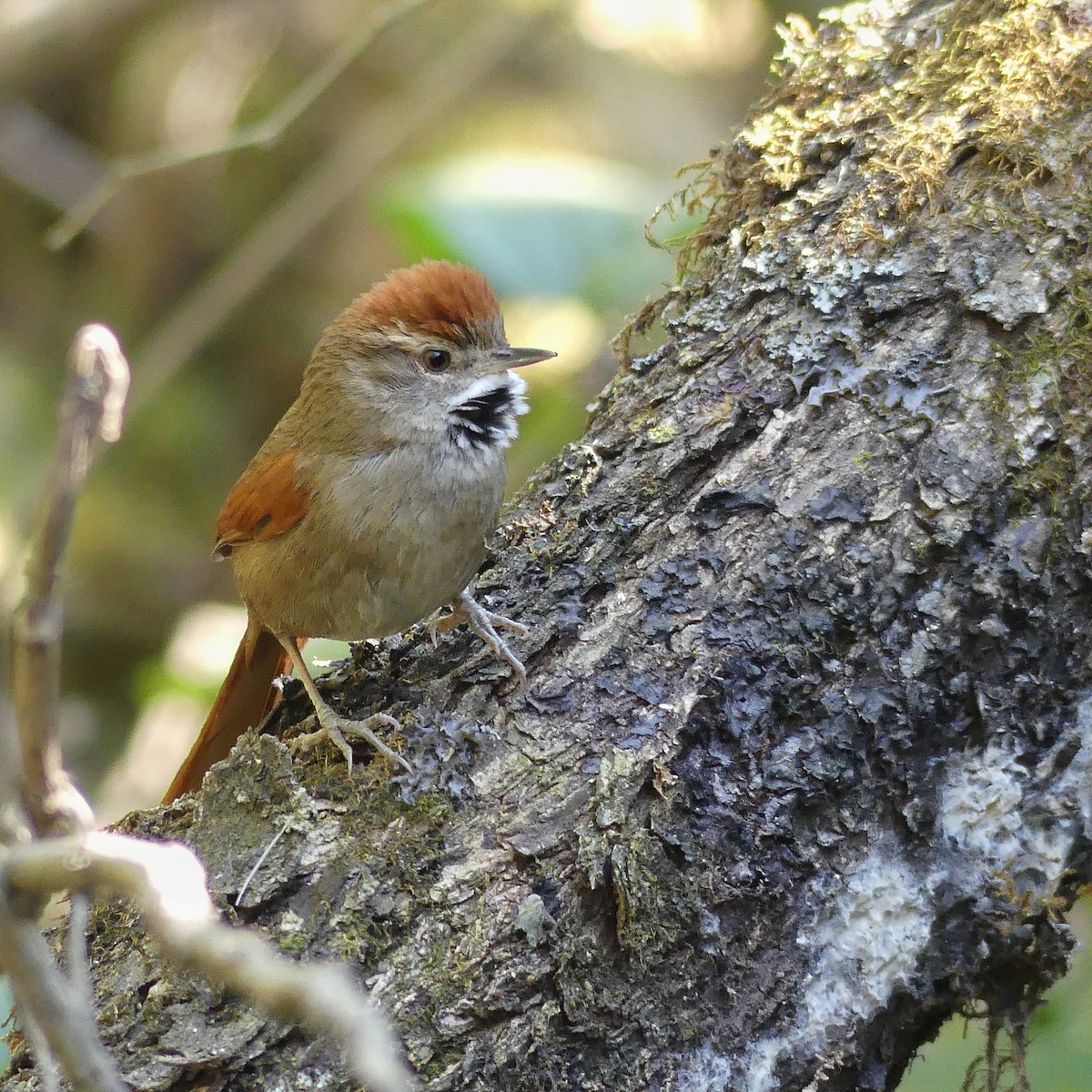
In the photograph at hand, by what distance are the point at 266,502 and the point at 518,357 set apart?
30.8 inches

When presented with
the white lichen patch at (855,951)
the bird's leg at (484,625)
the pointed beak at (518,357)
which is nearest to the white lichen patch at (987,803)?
the white lichen patch at (855,951)

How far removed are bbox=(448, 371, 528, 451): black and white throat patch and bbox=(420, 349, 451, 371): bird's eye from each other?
93mm

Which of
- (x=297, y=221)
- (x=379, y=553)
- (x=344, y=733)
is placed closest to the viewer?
(x=344, y=733)

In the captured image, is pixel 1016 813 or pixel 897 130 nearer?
pixel 1016 813

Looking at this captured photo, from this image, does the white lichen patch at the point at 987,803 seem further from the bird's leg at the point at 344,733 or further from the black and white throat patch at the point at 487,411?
the black and white throat patch at the point at 487,411

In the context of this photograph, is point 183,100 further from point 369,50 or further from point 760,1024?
point 760,1024

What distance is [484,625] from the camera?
276 centimetres

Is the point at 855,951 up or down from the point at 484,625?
down

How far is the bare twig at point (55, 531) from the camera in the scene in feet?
3.60

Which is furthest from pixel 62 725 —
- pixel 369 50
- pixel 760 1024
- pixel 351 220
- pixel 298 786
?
pixel 760 1024

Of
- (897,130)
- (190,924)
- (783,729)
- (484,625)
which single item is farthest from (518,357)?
(190,924)

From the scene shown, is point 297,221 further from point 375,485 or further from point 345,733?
point 345,733

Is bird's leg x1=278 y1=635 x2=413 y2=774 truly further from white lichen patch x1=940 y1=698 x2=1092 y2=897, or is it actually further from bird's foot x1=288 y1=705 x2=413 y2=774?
white lichen patch x1=940 y1=698 x2=1092 y2=897

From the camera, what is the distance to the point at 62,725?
7.13m
